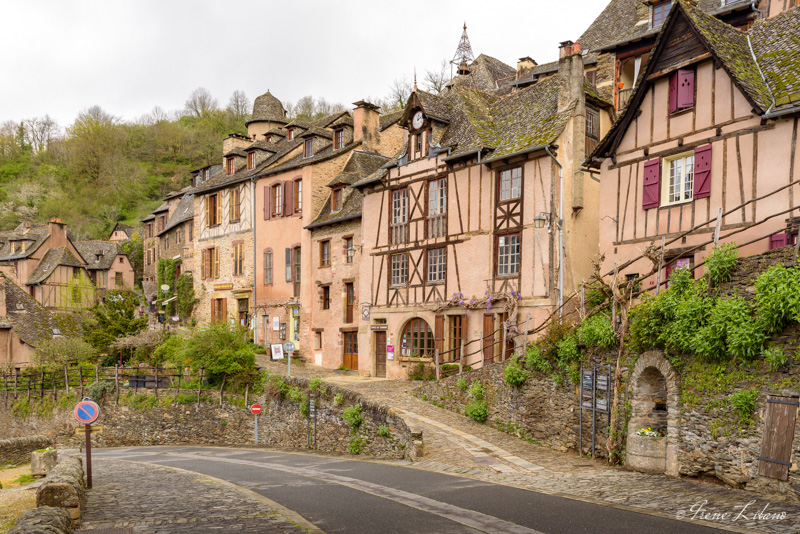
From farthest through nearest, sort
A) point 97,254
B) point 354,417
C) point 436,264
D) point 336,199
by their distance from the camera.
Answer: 1. point 97,254
2. point 336,199
3. point 436,264
4. point 354,417

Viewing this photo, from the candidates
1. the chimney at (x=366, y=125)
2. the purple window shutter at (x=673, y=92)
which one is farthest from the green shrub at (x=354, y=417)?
the chimney at (x=366, y=125)

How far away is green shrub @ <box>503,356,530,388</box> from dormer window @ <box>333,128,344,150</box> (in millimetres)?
17035

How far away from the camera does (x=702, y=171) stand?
51.2 feet

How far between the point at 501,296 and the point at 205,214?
2100 centimetres

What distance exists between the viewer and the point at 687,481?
1098cm

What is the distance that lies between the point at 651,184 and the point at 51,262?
4456 cm

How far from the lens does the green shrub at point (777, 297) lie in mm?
9516

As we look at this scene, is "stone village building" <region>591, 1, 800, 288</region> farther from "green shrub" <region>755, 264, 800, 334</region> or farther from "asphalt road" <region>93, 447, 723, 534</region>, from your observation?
"asphalt road" <region>93, 447, 723, 534</region>

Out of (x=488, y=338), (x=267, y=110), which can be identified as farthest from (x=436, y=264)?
(x=267, y=110)

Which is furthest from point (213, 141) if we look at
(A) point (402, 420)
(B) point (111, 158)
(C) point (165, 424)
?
(A) point (402, 420)

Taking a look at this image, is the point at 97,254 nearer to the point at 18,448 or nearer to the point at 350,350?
the point at 350,350

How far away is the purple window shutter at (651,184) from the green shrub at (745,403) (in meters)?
7.26

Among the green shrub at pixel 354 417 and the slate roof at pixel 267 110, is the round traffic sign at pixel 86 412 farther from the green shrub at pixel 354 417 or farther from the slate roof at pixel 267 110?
the slate roof at pixel 267 110

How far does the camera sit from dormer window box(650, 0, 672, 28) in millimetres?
21625
